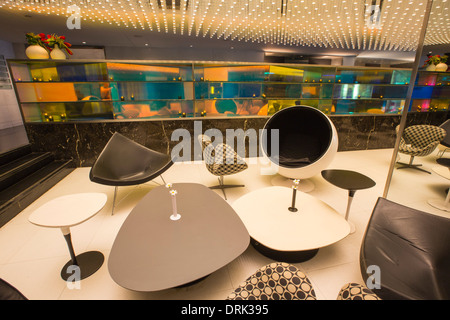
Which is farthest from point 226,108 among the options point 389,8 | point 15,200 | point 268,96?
point 389,8

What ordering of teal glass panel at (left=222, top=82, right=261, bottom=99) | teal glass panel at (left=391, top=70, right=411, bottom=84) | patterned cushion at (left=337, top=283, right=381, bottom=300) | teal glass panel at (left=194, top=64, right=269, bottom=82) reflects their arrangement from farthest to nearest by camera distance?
teal glass panel at (left=391, top=70, right=411, bottom=84)
teal glass panel at (left=222, top=82, right=261, bottom=99)
teal glass panel at (left=194, top=64, right=269, bottom=82)
patterned cushion at (left=337, top=283, right=381, bottom=300)

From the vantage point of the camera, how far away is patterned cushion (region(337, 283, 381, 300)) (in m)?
0.99

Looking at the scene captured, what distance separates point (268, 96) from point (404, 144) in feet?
8.96

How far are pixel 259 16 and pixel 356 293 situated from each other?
599cm

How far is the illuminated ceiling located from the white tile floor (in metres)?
3.06

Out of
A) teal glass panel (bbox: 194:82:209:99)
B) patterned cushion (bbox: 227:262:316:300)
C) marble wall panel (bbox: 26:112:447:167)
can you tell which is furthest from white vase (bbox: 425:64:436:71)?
patterned cushion (bbox: 227:262:316:300)

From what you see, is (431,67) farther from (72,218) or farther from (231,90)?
(72,218)

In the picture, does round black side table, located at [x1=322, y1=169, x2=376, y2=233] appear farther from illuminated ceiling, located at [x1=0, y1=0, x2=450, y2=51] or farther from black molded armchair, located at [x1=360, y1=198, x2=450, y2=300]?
illuminated ceiling, located at [x1=0, y1=0, x2=450, y2=51]

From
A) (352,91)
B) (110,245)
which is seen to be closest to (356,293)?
(110,245)

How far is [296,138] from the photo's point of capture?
3.61 meters

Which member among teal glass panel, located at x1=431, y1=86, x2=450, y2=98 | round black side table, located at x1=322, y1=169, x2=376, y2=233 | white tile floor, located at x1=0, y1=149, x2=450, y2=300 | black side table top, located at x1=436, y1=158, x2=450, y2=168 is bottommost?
white tile floor, located at x1=0, y1=149, x2=450, y2=300

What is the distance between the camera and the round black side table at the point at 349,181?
2.16m

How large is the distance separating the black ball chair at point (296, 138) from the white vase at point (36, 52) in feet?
13.2

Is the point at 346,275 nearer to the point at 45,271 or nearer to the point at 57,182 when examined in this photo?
the point at 45,271
